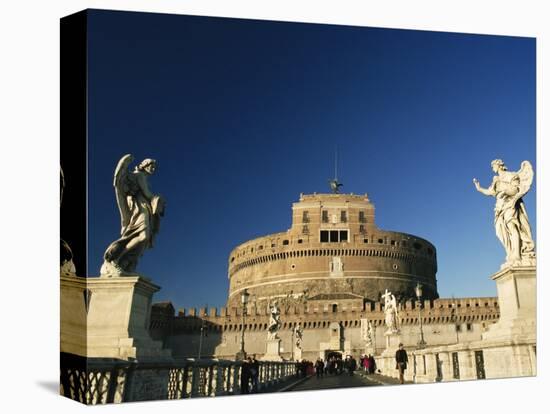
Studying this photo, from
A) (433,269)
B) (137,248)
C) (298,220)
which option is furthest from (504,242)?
(433,269)

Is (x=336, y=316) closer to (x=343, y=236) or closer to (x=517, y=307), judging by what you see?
(x=343, y=236)

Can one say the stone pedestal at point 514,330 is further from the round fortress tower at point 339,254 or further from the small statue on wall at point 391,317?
the round fortress tower at point 339,254

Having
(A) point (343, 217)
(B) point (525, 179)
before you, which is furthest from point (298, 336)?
(B) point (525, 179)

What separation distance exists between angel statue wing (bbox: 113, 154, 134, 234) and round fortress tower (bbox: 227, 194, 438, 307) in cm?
4860

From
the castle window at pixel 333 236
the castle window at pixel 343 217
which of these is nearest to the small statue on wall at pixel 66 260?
the castle window at pixel 343 217

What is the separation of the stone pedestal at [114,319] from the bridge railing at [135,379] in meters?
0.22

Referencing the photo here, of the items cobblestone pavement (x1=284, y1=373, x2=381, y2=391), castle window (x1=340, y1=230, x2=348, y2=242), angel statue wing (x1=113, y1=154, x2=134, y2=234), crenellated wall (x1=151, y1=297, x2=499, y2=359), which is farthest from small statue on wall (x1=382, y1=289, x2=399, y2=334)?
castle window (x1=340, y1=230, x2=348, y2=242)

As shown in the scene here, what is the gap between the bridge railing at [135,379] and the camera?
884cm

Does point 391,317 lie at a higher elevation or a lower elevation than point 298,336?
lower

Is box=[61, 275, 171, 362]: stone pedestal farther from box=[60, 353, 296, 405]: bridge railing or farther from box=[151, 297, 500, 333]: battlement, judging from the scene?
box=[151, 297, 500, 333]: battlement

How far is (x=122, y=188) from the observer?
9.42 m

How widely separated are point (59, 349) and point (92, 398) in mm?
1632

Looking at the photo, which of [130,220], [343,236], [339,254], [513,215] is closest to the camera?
[130,220]

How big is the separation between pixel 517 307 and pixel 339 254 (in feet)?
158
